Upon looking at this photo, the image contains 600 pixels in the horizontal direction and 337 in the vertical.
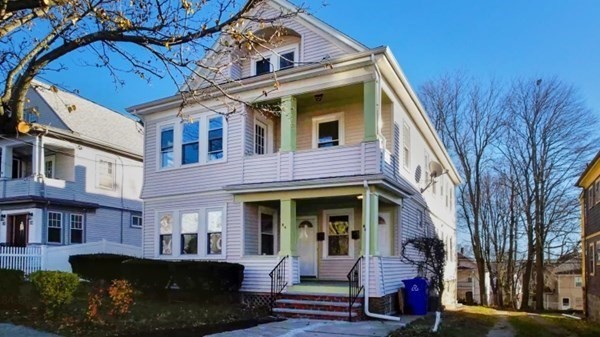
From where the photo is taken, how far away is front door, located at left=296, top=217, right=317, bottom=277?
15.8 metres

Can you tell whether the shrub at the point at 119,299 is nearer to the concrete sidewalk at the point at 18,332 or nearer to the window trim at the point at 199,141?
the concrete sidewalk at the point at 18,332

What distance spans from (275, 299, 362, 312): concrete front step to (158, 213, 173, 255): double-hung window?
4.77 metres

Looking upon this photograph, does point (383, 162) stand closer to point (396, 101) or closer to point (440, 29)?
point (396, 101)

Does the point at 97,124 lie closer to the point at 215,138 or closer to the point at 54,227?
the point at 54,227

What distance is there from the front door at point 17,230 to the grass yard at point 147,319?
400 inches

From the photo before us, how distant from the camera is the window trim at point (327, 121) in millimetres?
15039

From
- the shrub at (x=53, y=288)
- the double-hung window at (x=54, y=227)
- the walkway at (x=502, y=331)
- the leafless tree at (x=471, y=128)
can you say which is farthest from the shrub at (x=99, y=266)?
the leafless tree at (x=471, y=128)

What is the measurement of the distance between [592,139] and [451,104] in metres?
8.21

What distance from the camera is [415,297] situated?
1354 cm

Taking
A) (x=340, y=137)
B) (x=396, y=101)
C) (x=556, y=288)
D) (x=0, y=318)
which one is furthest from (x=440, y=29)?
(x=556, y=288)

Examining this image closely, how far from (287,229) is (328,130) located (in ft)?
11.4

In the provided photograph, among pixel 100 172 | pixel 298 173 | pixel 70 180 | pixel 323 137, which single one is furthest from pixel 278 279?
pixel 100 172

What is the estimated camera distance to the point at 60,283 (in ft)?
33.5

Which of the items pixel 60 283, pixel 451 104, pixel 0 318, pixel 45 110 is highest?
pixel 451 104
